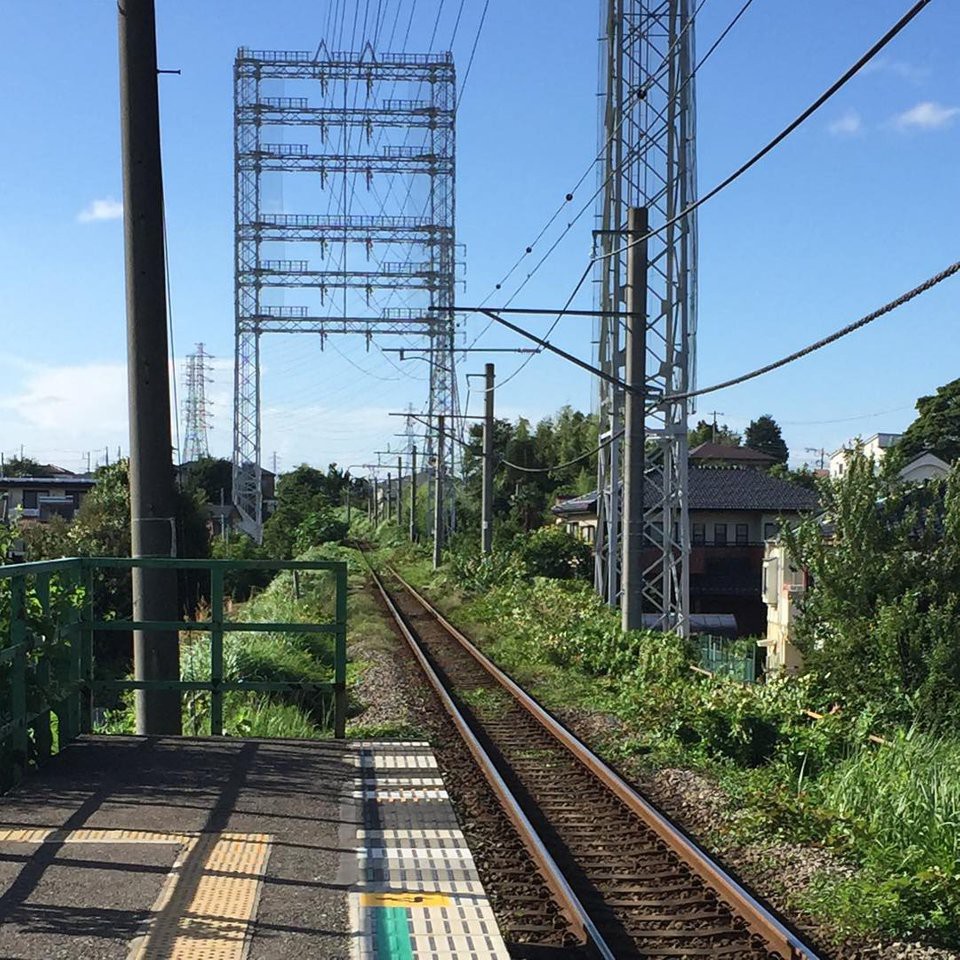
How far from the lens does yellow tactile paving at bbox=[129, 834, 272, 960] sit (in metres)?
4.86

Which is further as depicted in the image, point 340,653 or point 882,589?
point 882,589

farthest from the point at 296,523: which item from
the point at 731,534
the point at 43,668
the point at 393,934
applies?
the point at 393,934

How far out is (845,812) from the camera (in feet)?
26.2

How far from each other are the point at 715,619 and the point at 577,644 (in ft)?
104

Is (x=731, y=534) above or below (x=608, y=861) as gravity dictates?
above

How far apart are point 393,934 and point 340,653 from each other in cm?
413

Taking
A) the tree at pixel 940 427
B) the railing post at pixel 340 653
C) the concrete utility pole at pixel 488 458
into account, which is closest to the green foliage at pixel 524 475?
the concrete utility pole at pixel 488 458

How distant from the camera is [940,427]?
246 feet

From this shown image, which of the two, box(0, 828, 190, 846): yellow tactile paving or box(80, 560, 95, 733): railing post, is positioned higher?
box(80, 560, 95, 733): railing post

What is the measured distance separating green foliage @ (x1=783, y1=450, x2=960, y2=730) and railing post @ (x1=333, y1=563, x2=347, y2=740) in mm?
5678

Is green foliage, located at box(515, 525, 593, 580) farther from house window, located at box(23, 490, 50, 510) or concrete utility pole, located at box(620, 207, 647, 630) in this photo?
house window, located at box(23, 490, 50, 510)

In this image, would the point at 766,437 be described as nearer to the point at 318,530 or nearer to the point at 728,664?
the point at 318,530

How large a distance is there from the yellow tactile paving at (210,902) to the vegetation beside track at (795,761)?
313cm

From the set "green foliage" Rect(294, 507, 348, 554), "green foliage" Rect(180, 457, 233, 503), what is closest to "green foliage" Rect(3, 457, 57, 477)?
"green foliage" Rect(180, 457, 233, 503)
